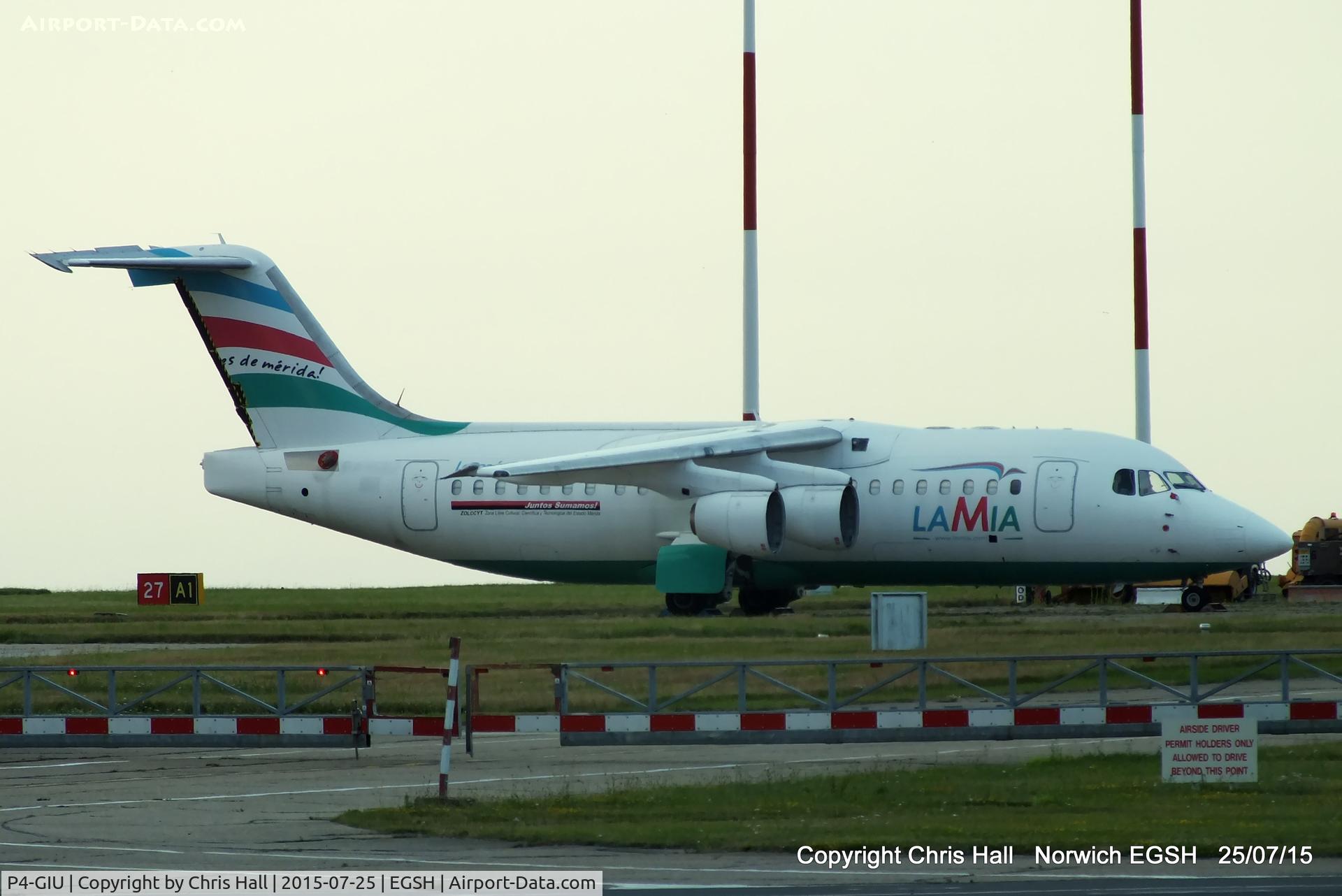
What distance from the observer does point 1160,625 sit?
103 ft

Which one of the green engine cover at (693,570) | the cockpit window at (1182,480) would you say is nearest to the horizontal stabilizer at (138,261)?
the green engine cover at (693,570)

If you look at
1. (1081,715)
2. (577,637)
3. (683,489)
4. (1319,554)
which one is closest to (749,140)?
(683,489)

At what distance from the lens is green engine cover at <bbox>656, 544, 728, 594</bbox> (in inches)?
1387

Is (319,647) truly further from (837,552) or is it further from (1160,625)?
(1160,625)

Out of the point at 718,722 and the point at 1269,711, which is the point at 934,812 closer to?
the point at 718,722

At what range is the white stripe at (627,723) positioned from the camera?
1973cm

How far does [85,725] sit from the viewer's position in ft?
66.9

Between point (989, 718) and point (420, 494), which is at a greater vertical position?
point (420, 494)

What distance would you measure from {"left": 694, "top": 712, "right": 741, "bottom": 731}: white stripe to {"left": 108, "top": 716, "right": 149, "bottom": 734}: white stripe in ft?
19.3

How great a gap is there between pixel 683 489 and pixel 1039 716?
16035 mm

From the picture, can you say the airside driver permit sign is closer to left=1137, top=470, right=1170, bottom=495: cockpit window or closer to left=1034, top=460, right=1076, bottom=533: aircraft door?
left=1034, top=460, right=1076, bottom=533: aircraft door

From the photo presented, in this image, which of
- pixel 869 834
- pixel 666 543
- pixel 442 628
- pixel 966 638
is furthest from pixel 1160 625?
pixel 869 834

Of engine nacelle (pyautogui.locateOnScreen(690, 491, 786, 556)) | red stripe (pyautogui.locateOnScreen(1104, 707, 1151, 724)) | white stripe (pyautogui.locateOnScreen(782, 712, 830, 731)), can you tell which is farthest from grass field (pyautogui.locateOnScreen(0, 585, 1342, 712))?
red stripe (pyautogui.locateOnScreen(1104, 707, 1151, 724))

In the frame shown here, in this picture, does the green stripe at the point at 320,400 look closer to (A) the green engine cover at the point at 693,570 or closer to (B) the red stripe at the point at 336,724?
(A) the green engine cover at the point at 693,570
